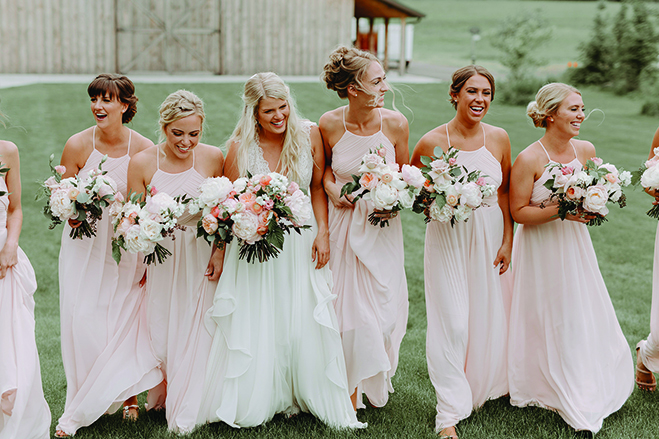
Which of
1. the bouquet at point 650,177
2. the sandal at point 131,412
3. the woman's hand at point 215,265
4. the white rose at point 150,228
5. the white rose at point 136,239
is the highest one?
the bouquet at point 650,177

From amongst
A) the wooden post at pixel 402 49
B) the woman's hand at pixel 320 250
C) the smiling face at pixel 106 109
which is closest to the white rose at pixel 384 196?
the woman's hand at pixel 320 250

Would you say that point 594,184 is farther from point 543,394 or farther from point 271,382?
point 271,382

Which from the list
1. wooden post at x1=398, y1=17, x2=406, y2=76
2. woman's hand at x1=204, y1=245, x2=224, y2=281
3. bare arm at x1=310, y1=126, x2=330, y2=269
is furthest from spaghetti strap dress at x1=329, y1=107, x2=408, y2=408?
wooden post at x1=398, y1=17, x2=406, y2=76

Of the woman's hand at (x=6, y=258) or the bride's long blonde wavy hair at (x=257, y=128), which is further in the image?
the bride's long blonde wavy hair at (x=257, y=128)

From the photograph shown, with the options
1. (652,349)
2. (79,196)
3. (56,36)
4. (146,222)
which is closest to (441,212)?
(146,222)

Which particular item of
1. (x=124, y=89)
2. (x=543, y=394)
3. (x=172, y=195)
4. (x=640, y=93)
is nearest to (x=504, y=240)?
(x=543, y=394)

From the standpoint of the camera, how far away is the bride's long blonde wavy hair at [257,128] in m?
4.88

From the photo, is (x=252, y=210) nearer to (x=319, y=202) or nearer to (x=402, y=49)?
(x=319, y=202)

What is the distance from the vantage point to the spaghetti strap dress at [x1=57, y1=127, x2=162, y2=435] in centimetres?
488

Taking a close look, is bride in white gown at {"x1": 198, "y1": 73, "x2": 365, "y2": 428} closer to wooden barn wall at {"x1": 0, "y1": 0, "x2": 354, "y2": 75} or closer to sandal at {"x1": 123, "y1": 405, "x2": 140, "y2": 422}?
sandal at {"x1": 123, "y1": 405, "x2": 140, "y2": 422}

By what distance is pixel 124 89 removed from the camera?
505 centimetres

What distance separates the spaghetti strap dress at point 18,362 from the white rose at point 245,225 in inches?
59.7

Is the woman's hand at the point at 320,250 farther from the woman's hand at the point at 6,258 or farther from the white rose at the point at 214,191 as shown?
the woman's hand at the point at 6,258

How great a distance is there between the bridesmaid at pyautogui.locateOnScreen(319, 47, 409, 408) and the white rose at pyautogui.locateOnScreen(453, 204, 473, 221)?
0.66 meters
